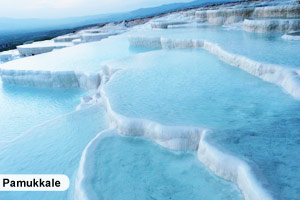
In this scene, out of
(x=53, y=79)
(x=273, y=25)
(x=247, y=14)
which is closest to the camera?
(x=53, y=79)

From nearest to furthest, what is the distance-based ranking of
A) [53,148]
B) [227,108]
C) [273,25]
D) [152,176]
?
[152,176] → [227,108] → [53,148] → [273,25]

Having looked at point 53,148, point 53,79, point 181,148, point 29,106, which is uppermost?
point 181,148

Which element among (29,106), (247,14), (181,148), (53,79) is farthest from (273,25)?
(29,106)

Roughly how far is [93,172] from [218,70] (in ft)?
10.7

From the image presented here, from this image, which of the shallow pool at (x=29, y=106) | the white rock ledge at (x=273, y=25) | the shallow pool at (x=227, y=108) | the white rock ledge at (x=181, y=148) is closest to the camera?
the white rock ledge at (x=181, y=148)

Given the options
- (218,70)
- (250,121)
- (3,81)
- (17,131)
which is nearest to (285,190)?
(250,121)

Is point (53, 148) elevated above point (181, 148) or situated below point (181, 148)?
below

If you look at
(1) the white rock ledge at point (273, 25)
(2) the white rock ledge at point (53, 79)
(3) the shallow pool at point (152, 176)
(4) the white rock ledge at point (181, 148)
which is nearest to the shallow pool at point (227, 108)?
(4) the white rock ledge at point (181, 148)

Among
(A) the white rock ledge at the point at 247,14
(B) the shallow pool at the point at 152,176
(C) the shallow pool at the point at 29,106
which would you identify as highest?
(B) the shallow pool at the point at 152,176

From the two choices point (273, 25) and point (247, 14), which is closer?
point (273, 25)

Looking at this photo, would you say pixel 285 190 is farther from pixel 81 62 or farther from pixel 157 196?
pixel 81 62

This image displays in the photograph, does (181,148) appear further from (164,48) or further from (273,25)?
(273,25)

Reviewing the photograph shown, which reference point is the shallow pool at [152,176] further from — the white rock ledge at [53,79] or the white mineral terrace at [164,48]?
the white rock ledge at [53,79]

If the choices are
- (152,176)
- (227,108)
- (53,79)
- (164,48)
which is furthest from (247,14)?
(152,176)
